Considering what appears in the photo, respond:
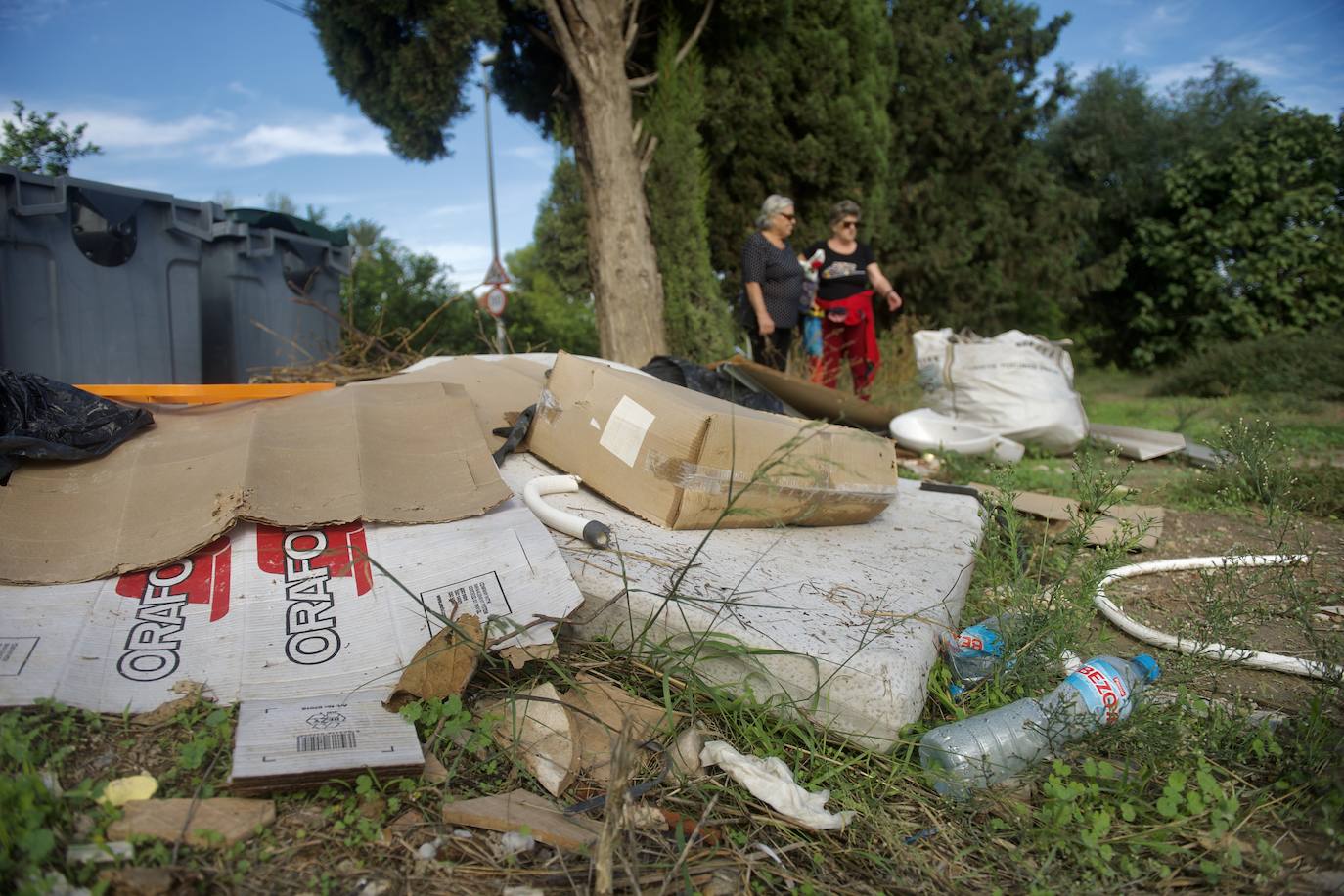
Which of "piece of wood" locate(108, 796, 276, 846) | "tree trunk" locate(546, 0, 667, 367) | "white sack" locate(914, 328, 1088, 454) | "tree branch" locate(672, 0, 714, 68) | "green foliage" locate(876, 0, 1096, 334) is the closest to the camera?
"piece of wood" locate(108, 796, 276, 846)

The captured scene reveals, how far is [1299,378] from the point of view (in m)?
8.06

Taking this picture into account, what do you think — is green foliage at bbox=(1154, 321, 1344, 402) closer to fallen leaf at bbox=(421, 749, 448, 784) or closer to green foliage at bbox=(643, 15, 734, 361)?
green foliage at bbox=(643, 15, 734, 361)

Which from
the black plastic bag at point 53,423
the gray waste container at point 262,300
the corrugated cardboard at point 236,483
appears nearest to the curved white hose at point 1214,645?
the corrugated cardboard at point 236,483

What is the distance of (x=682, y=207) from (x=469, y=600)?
6600mm

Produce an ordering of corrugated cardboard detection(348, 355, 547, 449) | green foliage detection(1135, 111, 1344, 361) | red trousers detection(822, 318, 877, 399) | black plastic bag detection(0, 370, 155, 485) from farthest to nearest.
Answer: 1. green foliage detection(1135, 111, 1344, 361)
2. red trousers detection(822, 318, 877, 399)
3. corrugated cardboard detection(348, 355, 547, 449)
4. black plastic bag detection(0, 370, 155, 485)

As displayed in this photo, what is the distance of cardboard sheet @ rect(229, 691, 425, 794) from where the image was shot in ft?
4.79

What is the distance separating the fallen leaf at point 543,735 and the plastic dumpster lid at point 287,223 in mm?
4225

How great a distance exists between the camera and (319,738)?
1.56 meters

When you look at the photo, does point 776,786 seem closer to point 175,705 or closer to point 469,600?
point 469,600

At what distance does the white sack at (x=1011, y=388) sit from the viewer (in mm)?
5078

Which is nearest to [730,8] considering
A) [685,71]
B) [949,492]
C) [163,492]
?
[685,71]

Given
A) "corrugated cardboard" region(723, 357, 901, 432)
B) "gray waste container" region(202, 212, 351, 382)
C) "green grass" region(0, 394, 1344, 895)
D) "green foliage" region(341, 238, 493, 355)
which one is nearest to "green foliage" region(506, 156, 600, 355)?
"green foliage" region(341, 238, 493, 355)

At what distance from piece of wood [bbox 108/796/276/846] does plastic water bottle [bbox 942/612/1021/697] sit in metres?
1.48

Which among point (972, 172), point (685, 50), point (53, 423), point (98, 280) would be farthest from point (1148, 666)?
point (972, 172)
